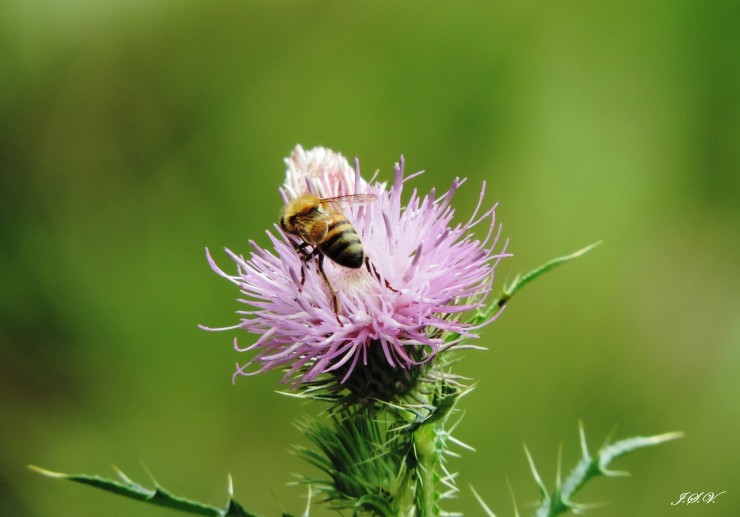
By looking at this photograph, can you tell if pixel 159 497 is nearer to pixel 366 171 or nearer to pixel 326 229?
pixel 326 229

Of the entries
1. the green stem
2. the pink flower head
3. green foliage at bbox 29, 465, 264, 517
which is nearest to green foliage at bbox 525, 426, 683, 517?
the green stem

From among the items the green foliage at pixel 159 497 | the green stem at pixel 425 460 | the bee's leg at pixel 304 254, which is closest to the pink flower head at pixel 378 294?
the bee's leg at pixel 304 254

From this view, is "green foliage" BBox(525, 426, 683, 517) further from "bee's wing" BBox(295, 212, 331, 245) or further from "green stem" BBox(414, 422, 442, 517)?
"bee's wing" BBox(295, 212, 331, 245)

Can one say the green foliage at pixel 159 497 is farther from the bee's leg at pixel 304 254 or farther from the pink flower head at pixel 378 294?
the bee's leg at pixel 304 254

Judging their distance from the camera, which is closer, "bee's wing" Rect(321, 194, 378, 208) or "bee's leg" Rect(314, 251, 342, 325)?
"bee's leg" Rect(314, 251, 342, 325)

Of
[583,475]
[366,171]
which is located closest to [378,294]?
[583,475]

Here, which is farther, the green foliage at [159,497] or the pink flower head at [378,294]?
the pink flower head at [378,294]
